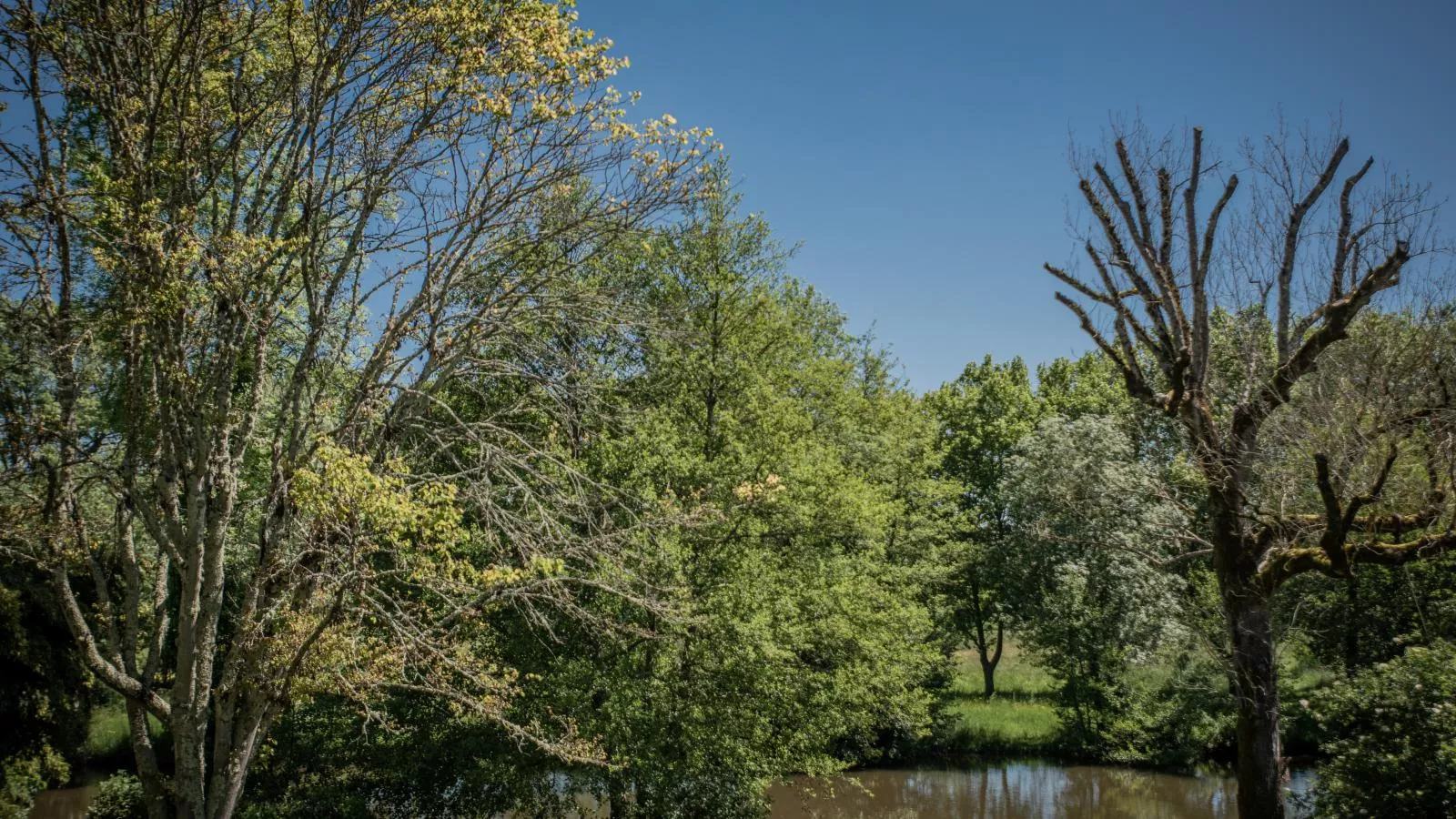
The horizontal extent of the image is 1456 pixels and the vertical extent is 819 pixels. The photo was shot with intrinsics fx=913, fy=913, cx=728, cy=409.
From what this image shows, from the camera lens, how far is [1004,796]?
2044 centimetres

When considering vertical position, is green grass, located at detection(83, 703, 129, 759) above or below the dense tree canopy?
below

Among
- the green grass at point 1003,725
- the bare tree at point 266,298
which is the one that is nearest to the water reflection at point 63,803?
the bare tree at point 266,298

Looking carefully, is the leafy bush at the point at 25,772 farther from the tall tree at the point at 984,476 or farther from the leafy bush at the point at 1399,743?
the tall tree at the point at 984,476

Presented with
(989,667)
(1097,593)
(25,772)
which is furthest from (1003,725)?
(25,772)

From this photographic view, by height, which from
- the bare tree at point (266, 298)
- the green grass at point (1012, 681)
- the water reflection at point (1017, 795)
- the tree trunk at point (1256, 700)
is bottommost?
the water reflection at point (1017, 795)

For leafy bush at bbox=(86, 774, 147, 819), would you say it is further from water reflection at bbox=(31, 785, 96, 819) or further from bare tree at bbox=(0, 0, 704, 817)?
bare tree at bbox=(0, 0, 704, 817)

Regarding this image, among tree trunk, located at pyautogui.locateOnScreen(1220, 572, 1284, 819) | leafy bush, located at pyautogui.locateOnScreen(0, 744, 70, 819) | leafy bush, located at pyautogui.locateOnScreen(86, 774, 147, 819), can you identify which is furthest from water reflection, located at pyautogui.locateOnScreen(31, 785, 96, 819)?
tree trunk, located at pyautogui.locateOnScreen(1220, 572, 1284, 819)

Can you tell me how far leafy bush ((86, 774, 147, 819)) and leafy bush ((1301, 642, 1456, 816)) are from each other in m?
16.1

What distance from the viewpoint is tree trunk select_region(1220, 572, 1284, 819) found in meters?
Result: 8.67

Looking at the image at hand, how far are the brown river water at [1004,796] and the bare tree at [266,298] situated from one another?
467 inches

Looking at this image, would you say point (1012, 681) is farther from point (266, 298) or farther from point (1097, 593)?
point (266, 298)

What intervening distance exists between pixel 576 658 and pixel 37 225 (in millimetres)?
7584

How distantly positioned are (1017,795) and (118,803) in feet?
56.7

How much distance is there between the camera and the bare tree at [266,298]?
7508 millimetres
